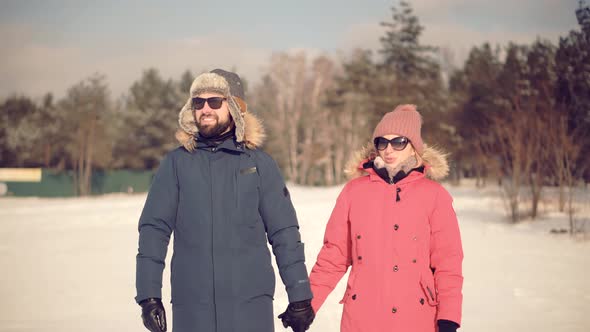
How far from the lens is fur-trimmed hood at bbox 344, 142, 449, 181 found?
3576 millimetres

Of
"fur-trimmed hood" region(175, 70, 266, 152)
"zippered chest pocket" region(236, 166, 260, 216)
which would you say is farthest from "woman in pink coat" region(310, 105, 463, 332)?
"fur-trimmed hood" region(175, 70, 266, 152)

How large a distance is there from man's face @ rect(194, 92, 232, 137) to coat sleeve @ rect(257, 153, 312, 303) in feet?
0.90

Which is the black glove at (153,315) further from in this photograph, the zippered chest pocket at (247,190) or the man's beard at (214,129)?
the man's beard at (214,129)

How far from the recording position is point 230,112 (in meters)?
3.51

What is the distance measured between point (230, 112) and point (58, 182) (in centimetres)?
4104

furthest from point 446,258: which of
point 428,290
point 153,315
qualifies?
point 153,315

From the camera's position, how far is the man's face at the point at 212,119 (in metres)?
3.41

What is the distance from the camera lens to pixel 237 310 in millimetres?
3211

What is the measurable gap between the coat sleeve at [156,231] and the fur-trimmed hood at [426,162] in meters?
1.10

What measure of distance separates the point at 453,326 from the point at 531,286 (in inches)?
252

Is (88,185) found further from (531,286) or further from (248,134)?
(248,134)

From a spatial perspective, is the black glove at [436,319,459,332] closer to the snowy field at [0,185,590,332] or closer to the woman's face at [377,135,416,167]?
the woman's face at [377,135,416,167]

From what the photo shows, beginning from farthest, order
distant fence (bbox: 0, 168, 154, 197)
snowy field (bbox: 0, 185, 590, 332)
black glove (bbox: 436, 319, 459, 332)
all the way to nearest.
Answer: distant fence (bbox: 0, 168, 154, 197) < snowy field (bbox: 0, 185, 590, 332) < black glove (bbox: 436, 319, 459, 332)

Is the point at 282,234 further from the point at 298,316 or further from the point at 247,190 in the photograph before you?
the point at 298,316
